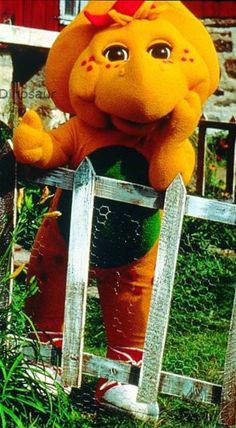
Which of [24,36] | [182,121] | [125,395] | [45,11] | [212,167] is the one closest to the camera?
[182,121]

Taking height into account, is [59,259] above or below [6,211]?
below

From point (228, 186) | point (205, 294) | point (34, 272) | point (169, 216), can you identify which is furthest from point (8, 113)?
point (169, 216)

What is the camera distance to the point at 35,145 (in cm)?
230

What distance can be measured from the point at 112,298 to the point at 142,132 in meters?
0.54

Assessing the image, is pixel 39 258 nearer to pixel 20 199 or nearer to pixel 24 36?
pixel 20 199

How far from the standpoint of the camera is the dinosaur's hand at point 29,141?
230 centimetres

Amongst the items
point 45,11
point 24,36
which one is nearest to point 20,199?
point 24,36

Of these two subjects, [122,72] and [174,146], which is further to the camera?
[174,146]

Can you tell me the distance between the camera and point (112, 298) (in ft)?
8.22

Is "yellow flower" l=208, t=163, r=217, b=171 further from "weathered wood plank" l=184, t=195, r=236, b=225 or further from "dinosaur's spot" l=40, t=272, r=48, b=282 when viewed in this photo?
"weathered wood plank" l=184, t=195, r=236, b=225

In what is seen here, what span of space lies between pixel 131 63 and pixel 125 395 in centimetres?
101

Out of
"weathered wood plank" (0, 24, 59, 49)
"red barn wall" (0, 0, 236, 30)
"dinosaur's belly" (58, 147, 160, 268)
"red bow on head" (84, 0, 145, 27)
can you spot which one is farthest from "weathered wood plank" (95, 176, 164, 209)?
"red barn wall" (0, 0, 236, 30)

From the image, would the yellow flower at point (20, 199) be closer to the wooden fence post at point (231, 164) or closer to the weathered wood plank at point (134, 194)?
the weathered wood plank at point (134, 194)

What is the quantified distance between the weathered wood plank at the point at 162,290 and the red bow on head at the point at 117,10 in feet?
1.77
